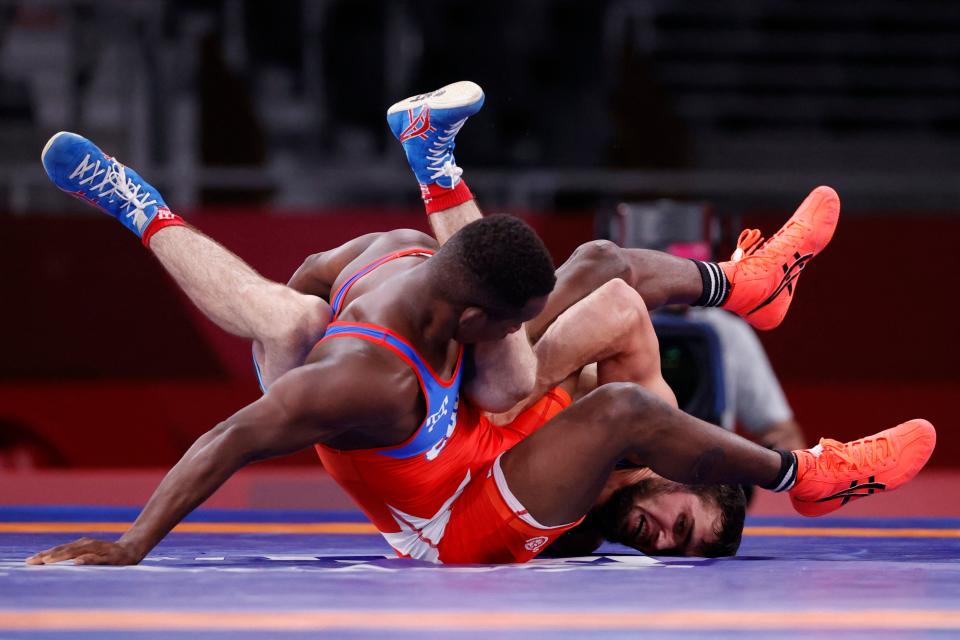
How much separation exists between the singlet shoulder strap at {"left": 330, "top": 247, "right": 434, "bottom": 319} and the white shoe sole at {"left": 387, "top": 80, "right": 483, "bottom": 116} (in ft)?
1.12

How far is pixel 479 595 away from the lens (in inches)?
98.4

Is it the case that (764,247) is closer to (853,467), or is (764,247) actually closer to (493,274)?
(853,467)

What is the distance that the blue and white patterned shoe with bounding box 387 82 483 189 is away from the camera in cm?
325

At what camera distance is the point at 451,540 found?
3.16 metres

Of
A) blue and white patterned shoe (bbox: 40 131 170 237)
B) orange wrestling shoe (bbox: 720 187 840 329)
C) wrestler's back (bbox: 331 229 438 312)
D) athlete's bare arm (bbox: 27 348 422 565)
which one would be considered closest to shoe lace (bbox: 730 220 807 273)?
orange wrestling shoe (bbox: 720 187 840 329)

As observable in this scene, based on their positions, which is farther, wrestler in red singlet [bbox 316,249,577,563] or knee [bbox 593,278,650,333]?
knee [bbox 593,278,650,333]

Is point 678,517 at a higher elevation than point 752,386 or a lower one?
higher

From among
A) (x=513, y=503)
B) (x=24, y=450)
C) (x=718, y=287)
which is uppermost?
(x=718, y=287)

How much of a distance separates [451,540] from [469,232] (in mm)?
742

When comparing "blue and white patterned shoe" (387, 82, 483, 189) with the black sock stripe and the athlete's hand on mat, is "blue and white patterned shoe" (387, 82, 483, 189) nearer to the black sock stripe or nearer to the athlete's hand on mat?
the black sock stripe

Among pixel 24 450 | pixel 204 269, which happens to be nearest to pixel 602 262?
pixel 204 269

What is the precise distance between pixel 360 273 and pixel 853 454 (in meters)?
1.21

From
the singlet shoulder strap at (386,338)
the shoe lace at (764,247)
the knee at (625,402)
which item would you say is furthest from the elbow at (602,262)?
the singlet shoulder strap at (386,338)

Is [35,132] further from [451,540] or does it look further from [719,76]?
[451,540]
